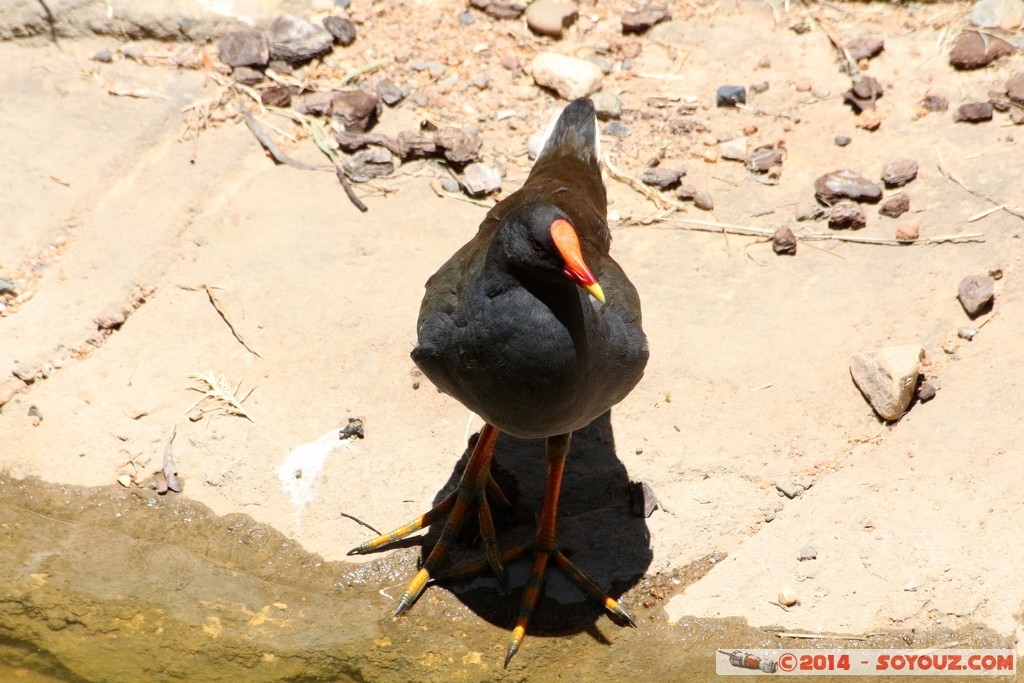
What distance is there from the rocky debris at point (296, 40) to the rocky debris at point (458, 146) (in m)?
1.08

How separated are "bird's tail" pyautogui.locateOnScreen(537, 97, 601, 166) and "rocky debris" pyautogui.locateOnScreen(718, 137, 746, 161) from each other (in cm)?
129

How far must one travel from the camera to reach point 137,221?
5262 mm

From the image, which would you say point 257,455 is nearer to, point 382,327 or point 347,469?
point 347,469

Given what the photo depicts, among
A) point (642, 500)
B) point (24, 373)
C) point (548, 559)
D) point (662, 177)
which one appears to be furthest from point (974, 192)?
point (24, 373)

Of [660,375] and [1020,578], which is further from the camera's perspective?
[660,375]

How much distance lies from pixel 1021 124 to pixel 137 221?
4859mm

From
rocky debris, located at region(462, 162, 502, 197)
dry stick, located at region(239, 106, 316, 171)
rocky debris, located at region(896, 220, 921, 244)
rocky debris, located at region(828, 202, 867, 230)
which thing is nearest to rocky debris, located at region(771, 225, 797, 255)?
rocky debris, located at region(828, 202, 867, 230)

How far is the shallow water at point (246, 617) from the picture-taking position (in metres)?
3.85

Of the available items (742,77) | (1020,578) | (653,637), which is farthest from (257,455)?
(742,77)

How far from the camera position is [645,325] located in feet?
16.1

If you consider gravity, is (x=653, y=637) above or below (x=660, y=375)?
below

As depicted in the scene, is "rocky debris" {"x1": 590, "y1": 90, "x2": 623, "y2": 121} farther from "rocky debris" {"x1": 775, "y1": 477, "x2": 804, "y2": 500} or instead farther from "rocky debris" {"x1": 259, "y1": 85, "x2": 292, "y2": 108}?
"rocky debris" {"x1": 775, "y1": 477, "x2": 804, "y2": 500}

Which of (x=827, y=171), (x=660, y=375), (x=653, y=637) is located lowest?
(x=653, y=637)

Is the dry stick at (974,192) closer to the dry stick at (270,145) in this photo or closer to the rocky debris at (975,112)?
the rocky debris at (975,112)
